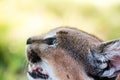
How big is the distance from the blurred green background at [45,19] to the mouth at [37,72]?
3.26 meters

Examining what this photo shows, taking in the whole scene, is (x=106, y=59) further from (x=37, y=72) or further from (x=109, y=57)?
(x=37, y=72)

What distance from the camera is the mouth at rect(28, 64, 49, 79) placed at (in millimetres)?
6023

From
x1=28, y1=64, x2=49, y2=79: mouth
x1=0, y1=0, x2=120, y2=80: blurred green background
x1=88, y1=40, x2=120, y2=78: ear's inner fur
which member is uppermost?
x1=88, y1=40, x2=120, y2=78: ear's inner fur

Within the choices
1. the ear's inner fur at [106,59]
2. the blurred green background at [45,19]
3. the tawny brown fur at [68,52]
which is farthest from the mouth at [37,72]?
the blurred green background at [45,19]

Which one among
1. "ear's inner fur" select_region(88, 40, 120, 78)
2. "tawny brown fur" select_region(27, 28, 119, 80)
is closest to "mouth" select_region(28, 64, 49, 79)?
"tawny brown fur" select_region(27, 28, 119, 80)

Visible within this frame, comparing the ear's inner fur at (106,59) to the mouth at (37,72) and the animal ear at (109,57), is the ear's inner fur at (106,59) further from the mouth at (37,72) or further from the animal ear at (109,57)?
the mouth at (37,72)

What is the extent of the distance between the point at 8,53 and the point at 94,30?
63.8 inches

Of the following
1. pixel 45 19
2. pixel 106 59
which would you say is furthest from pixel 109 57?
pixel 45 19

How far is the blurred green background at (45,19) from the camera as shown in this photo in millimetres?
9805

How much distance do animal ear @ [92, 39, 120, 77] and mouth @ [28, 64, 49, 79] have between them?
0.49 metres

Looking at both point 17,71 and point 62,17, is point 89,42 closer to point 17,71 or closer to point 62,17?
point 17,71

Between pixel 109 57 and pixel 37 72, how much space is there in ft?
2.26

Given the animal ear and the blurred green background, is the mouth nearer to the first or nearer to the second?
the animal ear

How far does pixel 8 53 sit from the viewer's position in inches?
380
